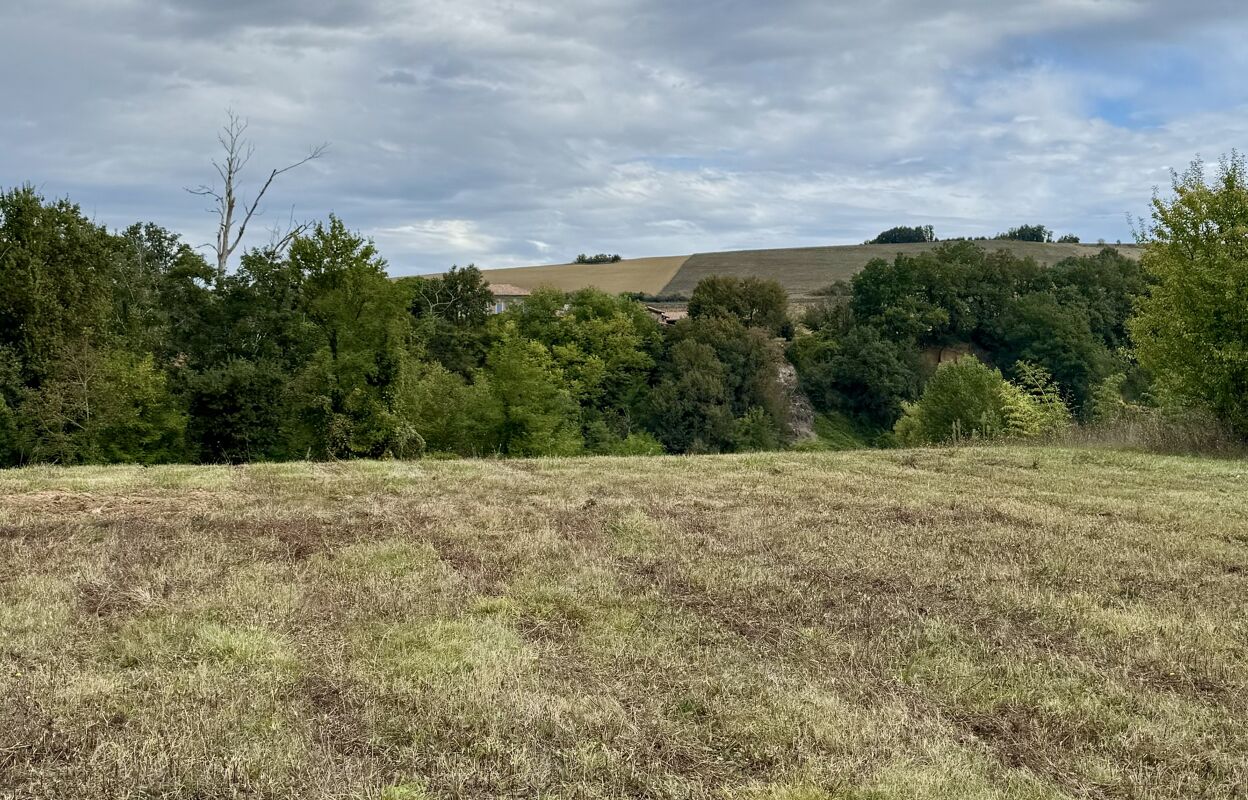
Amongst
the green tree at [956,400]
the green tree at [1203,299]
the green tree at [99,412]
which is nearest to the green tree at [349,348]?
the green tree at [99,412]

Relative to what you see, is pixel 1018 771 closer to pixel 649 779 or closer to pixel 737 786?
pixel 737 786

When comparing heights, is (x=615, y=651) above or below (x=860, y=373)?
above

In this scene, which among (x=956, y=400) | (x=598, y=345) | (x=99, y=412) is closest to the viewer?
(x=99, y=412)

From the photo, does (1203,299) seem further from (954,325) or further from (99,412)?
(954,325)

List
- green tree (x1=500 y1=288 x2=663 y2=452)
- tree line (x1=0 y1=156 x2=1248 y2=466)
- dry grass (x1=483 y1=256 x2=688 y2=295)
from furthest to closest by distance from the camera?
1. dry grass (x1=483 y1=256 x2=688 y2=295)
2. green tree (x1=500 y1=288 x2=663 y2=452)
3. tree line (x1=0 y1=156 x2=1248 y2=466)

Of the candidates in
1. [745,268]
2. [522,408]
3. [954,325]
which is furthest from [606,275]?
[522,408]

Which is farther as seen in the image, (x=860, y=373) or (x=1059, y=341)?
(x=860, y=373)

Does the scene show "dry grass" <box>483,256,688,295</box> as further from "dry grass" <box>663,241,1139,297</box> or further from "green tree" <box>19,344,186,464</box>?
"green tree" <box>19,344,186,464</box>

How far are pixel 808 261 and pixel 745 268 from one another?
30.7ft

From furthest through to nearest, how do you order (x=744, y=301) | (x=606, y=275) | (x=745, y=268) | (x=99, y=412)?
1. (x=745, y=268)
2. (x=606, y=275)
3. (x=744, y=301)
4. (x=99, y=412)

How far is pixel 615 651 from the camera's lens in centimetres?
573

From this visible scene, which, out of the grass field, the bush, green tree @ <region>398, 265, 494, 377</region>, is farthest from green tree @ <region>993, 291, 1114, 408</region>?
the grass field

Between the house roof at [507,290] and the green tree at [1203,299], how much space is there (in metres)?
68.4

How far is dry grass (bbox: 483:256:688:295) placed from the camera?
88.3 m
